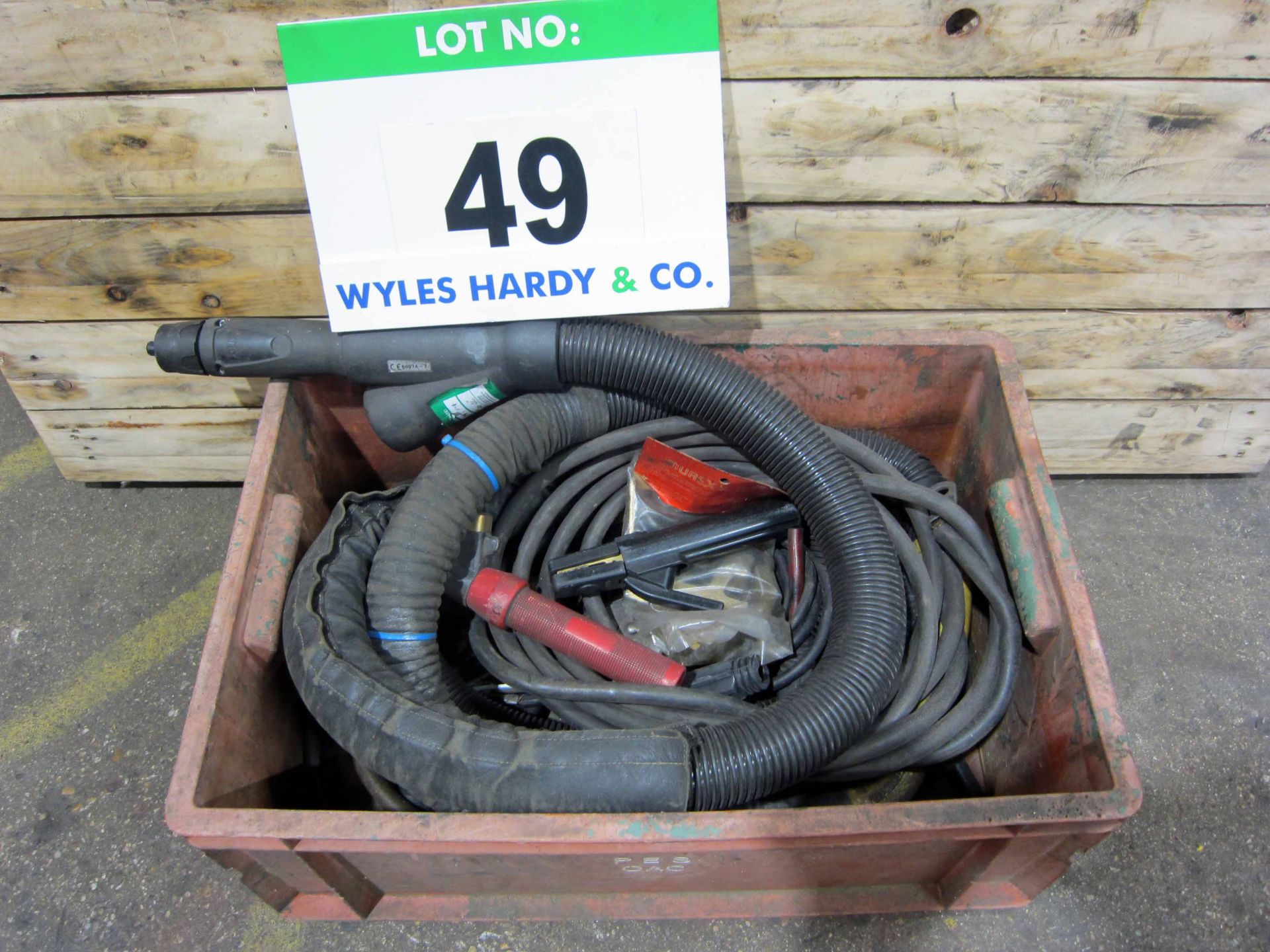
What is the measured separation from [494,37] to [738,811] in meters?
0.81

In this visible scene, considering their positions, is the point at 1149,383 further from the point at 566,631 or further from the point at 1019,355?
the point at 566,631

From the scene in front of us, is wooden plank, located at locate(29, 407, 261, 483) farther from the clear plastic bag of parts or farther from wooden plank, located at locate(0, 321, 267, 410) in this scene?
the clear plastic bag of parts

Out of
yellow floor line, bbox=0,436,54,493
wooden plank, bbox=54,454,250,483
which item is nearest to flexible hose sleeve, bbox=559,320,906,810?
wooden plank, bbox=54,454,250,483

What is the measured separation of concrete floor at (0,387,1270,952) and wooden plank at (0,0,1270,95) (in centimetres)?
77

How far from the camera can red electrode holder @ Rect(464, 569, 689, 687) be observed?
94 cm

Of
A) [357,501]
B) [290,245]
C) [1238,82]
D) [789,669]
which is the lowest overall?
[789,669]

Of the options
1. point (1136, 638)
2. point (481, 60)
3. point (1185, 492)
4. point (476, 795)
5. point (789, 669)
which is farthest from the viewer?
point (1185, 492)

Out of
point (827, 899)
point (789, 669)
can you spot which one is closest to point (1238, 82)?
point (789, 669)

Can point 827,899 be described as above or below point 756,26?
below

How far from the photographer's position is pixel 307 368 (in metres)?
1.03

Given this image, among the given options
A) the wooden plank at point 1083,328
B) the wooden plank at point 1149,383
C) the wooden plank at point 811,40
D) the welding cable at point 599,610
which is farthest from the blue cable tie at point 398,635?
the wooden plank at point 1149,383

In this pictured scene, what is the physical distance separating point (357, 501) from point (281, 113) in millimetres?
456

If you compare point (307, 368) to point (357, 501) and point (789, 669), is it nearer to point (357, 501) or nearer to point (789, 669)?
point (357, 501)

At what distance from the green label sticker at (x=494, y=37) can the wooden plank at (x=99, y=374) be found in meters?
0.51
